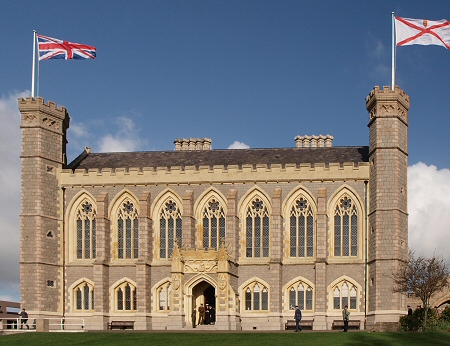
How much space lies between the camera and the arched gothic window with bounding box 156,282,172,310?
5819 centimetres

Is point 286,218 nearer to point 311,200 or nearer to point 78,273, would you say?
point 311,200

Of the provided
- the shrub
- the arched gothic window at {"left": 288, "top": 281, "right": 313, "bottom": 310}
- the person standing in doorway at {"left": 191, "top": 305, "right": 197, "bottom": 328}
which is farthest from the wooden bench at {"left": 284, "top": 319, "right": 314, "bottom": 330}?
the shrub

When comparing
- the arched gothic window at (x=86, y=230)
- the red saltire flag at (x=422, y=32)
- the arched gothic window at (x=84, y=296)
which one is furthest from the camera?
the arched gothic window at (x=86, y=230)

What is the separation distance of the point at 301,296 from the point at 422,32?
18.6m

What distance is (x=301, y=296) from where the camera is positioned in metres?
56.9

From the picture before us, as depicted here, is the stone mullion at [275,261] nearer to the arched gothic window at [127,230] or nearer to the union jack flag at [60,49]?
the arched gothic window at [127,230]

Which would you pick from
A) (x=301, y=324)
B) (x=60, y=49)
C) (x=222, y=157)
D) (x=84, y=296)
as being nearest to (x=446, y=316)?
(x=301, y=324)

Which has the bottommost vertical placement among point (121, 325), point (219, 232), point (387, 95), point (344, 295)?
point (121, 325)

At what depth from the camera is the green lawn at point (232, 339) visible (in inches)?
1559

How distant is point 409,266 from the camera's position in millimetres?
49344

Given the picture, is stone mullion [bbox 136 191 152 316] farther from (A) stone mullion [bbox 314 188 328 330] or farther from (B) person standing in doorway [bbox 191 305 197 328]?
(A) stone mullion [bbox 314 188 328 330]

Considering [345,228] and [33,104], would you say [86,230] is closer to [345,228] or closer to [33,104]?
[33,104]

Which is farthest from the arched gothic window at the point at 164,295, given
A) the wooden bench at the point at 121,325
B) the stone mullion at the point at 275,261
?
the stone mullion at the point at 275,261

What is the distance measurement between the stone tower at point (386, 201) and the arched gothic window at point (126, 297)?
15.8 metres
